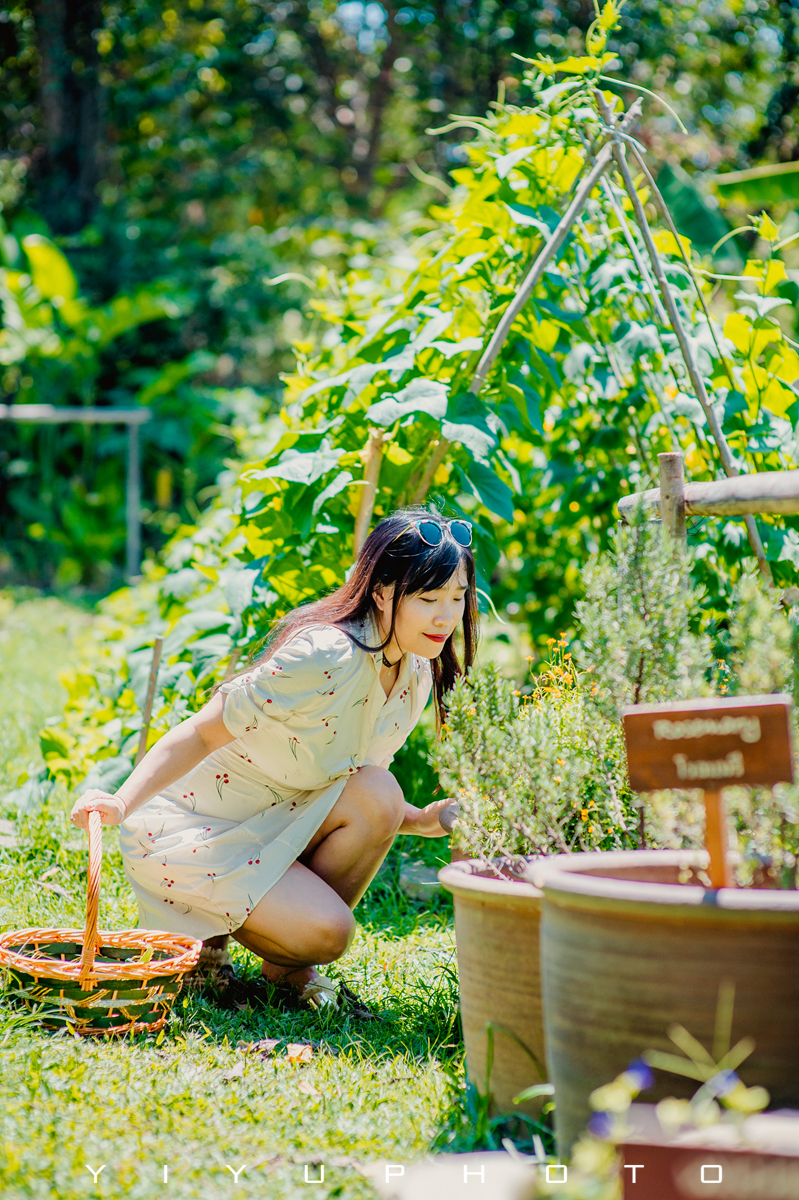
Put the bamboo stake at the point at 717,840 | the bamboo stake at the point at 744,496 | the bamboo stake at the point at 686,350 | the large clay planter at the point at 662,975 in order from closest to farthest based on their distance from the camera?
the large clay planter at the point at 662,975 → the bamboo stake at the point at 717,840 → the bamboo stake at the point at 744,496 → the bamboo stake at the point at 686,350

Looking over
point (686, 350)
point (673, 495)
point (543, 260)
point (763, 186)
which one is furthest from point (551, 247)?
point (763, 186)

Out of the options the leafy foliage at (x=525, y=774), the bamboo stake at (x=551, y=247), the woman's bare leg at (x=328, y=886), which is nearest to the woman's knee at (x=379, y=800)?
the woman's bare leg at (x=328, y=886)

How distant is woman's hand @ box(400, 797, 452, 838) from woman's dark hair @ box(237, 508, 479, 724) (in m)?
0.19

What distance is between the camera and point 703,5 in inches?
342

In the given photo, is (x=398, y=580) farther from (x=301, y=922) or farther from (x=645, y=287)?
(x=645, y=287)

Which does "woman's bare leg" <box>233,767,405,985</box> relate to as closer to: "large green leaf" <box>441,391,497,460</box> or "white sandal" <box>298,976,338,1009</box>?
"white sandal" <box>298,976,338,1009</box>

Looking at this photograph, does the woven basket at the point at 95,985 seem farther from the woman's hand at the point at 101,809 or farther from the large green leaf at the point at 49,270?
the large green leaf at the point at 49,270

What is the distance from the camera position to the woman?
1.98 meters

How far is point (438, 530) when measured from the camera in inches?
77.7

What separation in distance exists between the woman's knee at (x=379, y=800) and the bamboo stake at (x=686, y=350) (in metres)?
0.94

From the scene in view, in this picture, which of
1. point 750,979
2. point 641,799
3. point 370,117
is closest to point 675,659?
point 641,799

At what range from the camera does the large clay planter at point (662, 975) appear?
1132 mm

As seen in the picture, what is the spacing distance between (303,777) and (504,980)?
0.73 m

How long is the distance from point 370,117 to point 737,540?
8.76 metres
